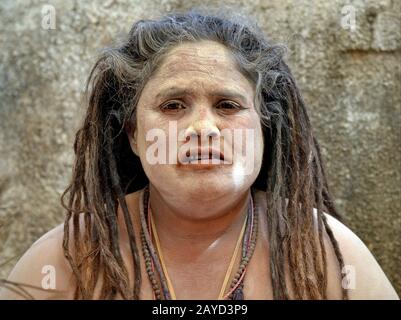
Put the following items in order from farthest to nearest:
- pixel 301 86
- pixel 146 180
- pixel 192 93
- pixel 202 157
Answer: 1. pixel 301 86
2. pixel 146 180
3. pixel 192 93
4. pixel 202 157

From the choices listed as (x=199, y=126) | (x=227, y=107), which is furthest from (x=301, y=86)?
(x=199, y=126)

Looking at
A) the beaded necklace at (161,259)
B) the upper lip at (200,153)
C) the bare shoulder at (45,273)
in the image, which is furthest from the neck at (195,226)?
the bare shoulder at (45,273)

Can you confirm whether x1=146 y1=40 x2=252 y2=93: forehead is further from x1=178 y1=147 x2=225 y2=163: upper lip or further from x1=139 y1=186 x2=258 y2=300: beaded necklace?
x1=139 y1=186 x2=258 y2=300: beaded necklace

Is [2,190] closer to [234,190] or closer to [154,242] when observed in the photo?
[154,242]

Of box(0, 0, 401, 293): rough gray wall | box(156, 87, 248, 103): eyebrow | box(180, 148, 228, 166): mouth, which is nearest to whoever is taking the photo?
box(180, 148, 228, 166): mouth

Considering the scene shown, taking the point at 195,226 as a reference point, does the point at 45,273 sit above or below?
→ below

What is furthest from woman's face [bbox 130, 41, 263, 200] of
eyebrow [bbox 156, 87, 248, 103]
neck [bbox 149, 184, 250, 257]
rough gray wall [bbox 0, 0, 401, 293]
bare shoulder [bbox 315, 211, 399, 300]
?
rough gray wall [bbox 0, 0, 401, 293]

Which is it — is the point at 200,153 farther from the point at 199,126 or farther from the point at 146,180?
the point at 146,180

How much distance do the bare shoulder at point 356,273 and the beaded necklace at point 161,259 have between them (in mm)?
207

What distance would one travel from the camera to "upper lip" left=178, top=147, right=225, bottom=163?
2.13 meters

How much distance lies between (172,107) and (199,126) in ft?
0.44

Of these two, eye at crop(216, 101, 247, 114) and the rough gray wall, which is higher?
the rough gray wall

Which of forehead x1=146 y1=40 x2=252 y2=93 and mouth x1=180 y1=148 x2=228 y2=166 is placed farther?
forehead x1=146 y1=40 x2=252 y2=93

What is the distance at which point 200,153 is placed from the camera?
2129 millimetres
